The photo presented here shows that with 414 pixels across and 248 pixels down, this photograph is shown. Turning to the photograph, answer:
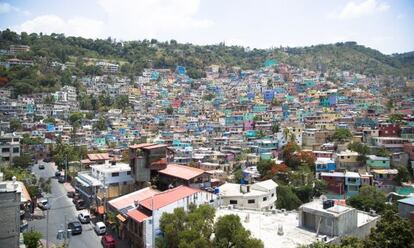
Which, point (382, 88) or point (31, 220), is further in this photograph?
point (382, 88)

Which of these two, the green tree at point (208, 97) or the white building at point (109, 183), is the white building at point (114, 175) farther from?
the green tree at point (208, 97)

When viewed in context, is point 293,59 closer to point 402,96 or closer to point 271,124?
point 402,96

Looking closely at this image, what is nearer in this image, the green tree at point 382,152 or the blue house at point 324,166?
the blue house at point 324,166

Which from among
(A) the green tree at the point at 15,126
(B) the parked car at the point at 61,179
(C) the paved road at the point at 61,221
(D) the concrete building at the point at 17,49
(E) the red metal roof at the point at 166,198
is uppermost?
(D) the concrete building at the point at 17,49

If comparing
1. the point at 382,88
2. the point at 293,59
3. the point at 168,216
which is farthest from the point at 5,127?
the point at 293,59

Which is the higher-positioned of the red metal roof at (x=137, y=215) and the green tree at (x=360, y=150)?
the green tree at (x=360, y=150)

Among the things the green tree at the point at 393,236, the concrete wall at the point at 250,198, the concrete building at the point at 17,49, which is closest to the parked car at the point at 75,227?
the concrete wall at the point at 250,198

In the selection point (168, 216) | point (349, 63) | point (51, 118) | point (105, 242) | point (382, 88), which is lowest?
point (105, 242)

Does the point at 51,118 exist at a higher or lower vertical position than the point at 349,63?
lower
